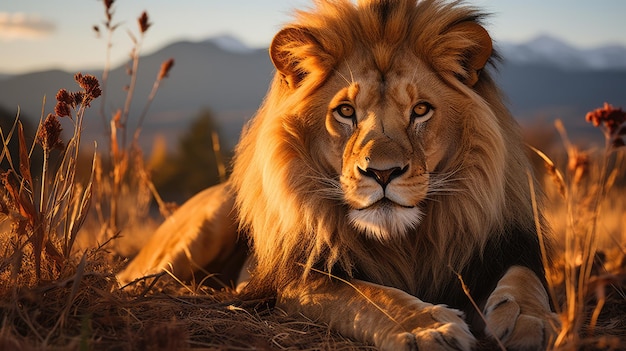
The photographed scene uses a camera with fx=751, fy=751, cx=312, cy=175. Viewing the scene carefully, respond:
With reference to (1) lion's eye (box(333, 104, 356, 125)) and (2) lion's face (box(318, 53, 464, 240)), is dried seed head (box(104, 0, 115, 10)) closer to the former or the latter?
(2) lion's face (box(318, 53, 464, 240))

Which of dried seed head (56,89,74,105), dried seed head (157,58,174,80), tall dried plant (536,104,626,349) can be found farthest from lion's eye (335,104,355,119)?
dried seed head (157,58,174,80)

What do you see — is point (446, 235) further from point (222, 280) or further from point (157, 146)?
point (157, 146)

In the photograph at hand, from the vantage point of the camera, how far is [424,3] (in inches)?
140

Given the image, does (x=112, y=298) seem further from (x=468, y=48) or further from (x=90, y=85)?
(x=468, y=48)

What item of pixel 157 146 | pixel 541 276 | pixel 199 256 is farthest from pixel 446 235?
pixel 157 146

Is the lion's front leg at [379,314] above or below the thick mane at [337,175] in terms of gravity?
below

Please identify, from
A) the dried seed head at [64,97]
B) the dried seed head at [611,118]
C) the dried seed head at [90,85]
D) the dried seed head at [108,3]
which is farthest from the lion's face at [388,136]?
the dried seed head at [108,3]

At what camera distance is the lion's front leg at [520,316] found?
2.66 meters

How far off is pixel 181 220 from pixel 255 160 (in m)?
1.49

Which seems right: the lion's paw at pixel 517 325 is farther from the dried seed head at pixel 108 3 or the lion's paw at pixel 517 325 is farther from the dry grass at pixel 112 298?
the dried seed head at pixel 108 3

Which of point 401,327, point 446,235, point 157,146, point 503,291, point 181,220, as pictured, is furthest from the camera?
point 157,146

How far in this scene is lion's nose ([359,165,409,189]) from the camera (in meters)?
2.96

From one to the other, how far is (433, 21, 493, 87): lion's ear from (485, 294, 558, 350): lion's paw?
1.10m

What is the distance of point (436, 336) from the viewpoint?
2.60 m
